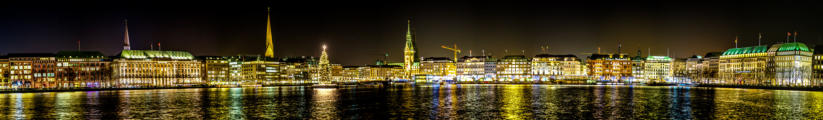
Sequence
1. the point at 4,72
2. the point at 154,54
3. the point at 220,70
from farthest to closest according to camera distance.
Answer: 1. the point at 220,70
2. the point at 154,54
3. the point at 4,72

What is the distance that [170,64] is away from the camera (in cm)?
16438

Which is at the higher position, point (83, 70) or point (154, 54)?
point (154, 54)

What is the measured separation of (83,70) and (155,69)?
57.5 feet

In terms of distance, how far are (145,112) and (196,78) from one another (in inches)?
4785

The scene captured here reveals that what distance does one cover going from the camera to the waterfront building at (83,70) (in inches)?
5615

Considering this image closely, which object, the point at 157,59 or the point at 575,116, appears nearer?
the point at 575,116

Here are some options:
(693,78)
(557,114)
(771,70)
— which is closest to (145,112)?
(557,114)

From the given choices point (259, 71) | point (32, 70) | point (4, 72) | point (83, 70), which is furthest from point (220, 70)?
point (4, 72)

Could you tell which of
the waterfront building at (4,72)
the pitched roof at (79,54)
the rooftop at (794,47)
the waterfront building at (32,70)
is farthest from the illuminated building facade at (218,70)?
the rooftop at (794,47)

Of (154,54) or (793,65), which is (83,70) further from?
(793,65)

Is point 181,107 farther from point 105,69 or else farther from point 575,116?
point 105,69

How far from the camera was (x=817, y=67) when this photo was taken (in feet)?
434

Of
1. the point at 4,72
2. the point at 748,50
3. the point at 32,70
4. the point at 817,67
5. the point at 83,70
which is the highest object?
the point at 748,50

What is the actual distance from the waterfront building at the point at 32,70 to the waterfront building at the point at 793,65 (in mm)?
159272
